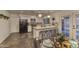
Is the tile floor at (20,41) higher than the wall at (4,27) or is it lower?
lower

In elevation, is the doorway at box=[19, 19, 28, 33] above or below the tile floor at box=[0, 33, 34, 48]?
above

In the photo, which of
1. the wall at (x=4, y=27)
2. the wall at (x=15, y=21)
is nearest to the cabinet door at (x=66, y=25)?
the wall at (x=15, y=21)

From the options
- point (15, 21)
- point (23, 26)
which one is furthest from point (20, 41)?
point (15, 21)

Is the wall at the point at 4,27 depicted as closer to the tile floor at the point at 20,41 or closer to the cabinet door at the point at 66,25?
the tile floor at the point at 20,41

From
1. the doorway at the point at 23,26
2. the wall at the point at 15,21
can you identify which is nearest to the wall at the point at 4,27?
the wall at the point at 15,21

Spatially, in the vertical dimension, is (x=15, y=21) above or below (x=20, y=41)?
above

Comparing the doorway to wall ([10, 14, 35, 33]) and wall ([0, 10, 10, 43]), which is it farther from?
wall ([0, 10, 10, 43])

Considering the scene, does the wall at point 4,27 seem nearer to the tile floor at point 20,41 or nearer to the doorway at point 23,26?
the tile floor at point 20,41

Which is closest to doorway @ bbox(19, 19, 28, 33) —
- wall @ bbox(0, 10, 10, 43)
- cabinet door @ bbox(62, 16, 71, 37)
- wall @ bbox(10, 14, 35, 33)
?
wall @ bbox(10, 14, 35, 33)

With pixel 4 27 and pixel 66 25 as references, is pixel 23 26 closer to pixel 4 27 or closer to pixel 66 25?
pixel 4 27
